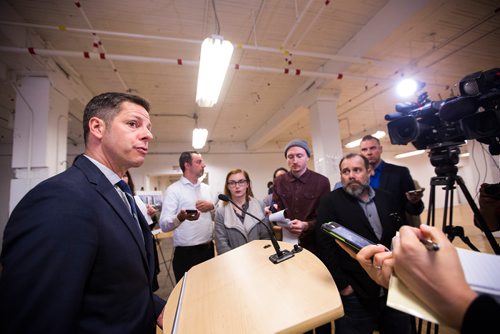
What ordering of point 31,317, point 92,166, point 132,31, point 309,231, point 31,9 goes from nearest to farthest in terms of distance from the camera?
point 31,317
point 92,166
point 309,231
point 31,9
point 132,31

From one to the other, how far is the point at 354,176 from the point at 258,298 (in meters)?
1.24

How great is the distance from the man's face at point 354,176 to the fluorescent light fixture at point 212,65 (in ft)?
5.24

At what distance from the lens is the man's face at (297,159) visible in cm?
208

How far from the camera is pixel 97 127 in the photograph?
94 centimetres

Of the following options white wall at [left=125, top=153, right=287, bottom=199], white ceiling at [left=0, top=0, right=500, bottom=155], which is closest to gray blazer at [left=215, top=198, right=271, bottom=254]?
white ceiling at [left=0, top=0, right=500, bottom=155]

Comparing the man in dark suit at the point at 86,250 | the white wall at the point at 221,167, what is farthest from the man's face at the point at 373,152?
the white wall at the point at 221,167

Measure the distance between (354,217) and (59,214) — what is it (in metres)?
1.55

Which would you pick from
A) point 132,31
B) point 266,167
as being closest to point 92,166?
point 132,31

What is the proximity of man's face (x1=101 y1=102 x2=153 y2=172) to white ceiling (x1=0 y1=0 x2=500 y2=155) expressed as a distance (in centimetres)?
198

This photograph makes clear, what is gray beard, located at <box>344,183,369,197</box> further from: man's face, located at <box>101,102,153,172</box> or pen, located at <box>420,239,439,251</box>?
man's face, located at <box>101,102,153,172</box>

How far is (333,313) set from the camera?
2.29ft

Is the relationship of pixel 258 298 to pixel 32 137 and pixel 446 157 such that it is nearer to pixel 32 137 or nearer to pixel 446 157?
pixel 446 157

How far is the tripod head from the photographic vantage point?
1.42 metres

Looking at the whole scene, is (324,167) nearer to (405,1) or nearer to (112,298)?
(405,1)
